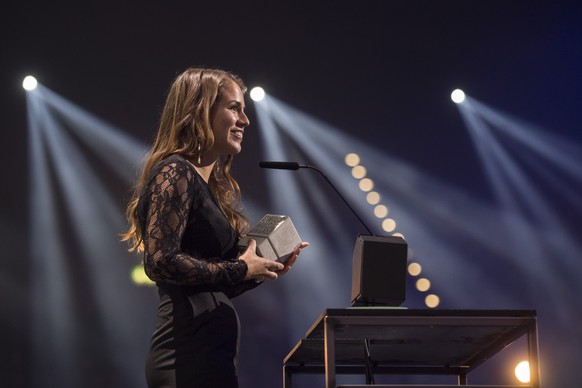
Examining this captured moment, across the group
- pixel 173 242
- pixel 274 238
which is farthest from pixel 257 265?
pixel 173 242

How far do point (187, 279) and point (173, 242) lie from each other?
96 mm

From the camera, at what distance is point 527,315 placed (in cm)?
195

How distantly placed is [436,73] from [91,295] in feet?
9.75

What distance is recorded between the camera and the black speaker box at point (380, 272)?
2.29m

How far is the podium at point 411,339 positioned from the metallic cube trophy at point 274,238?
233mm

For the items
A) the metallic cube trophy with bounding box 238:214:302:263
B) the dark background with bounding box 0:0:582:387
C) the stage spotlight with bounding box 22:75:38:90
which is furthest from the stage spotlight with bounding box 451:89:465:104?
the metallic cube trophy with bounding box 238:214:302:263

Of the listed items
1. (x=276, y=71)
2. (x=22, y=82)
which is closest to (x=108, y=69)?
(x=22, y=82)

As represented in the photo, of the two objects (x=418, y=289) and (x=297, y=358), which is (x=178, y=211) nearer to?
(x=297, y=358)

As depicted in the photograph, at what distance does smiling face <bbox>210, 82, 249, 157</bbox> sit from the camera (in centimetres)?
225

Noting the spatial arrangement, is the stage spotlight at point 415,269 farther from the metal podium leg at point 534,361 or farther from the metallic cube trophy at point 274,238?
the metal podium leg at point 534,361

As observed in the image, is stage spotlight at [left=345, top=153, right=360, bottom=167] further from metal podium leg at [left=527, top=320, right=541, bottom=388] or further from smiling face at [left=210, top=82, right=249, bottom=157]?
metal podium leg at [left=527, top=320, right=541, bottom=388]

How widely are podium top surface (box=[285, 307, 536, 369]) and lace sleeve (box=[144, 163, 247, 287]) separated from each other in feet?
0.92

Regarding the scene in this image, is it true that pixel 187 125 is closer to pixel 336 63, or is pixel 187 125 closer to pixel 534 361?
pixel 534 361

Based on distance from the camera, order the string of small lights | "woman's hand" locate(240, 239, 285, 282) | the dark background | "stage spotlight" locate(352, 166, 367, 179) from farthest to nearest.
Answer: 1. "stage spotlight" locate(352, 166, 367, 179)
2. the dark background
3. the string of small lights
4. "woman's hand" locate(240, 239, 285, 282)
